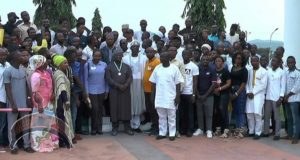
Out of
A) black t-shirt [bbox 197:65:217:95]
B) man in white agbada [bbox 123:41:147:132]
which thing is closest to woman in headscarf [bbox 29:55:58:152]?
man in white agbada [bbox 123:41:147:132]

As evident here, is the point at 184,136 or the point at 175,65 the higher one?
the point at 175,65

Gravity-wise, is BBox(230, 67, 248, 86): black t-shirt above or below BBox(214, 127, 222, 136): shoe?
above

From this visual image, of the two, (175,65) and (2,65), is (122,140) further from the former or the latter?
(2,65)

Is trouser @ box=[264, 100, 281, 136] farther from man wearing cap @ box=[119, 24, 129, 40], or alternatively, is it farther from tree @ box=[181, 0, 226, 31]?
tree @ box=[181, 0, 226, 31]

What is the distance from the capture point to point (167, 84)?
10500 mm

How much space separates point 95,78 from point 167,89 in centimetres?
149

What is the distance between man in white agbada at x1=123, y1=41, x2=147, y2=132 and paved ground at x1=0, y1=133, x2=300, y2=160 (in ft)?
1.86

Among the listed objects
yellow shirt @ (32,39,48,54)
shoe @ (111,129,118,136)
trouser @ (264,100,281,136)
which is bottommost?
shoe @ (111,129,118,136)

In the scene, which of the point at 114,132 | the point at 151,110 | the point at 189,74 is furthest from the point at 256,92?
the point at 114,132

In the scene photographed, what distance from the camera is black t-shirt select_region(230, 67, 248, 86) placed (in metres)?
11.0

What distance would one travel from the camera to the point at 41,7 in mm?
23547

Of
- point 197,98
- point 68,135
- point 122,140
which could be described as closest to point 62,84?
point 68,135

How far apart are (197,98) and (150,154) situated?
7.06 feet

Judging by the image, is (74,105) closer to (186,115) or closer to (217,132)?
(186,115)
